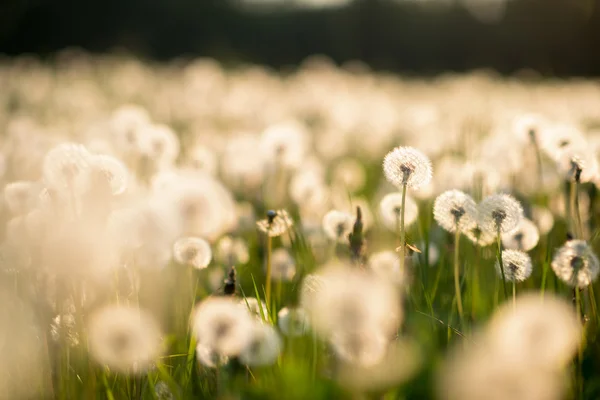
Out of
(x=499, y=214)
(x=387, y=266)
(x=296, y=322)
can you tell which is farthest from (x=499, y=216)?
(x=296, y=322)

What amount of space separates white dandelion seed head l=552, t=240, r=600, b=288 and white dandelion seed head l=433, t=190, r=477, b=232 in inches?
7.3

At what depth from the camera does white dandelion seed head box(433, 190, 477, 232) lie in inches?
49.2

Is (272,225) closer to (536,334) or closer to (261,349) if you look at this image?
(261,349)

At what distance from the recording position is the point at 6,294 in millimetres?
1258

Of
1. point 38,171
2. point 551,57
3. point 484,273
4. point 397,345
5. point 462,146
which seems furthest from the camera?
point 551,57

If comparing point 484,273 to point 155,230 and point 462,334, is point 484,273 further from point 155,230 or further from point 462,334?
point 155,230

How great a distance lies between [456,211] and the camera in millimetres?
1267

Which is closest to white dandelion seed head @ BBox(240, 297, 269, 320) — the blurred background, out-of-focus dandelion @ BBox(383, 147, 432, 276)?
out-of-focus dandelion @ BBox(383, 147, 432, 276)

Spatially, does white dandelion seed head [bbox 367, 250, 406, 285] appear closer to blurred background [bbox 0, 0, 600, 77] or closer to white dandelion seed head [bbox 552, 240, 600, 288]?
white dandelion seed head [bbox 552, 240, 600, 288]

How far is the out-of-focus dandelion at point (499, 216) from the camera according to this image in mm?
1216

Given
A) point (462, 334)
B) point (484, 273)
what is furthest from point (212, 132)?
point (462, 334)

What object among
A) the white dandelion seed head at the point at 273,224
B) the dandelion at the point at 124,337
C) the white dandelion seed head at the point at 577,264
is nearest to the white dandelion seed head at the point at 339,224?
the white dandelion seed head at the point at 273,224

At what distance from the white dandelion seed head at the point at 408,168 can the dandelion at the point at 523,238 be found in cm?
37

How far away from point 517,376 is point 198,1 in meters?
18.5
